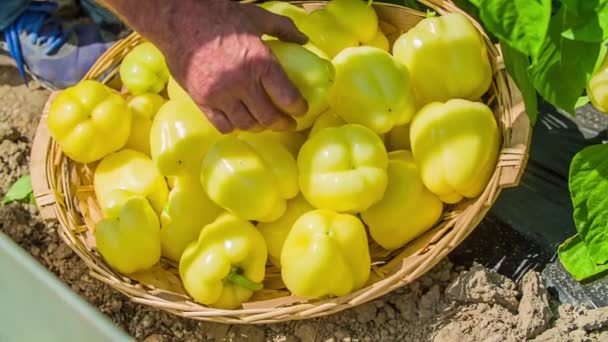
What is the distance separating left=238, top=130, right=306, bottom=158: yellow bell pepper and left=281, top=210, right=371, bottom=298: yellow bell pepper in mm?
164

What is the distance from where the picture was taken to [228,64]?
4.41ft

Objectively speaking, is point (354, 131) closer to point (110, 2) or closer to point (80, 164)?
point (110, 2)

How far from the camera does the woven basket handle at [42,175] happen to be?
1668 mm

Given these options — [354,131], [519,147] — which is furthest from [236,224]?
[519,147]

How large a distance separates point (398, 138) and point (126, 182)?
1.72ft

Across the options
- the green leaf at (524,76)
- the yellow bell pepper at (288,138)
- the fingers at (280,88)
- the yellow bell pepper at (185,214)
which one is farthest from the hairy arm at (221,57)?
the green leaf at (524,76)

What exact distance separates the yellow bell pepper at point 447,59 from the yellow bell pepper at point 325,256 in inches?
12.0

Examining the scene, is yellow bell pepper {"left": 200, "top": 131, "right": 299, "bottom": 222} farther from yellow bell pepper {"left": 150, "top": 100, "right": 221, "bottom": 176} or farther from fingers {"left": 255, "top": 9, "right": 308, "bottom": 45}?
fingers {"left": 255, "top": 9, "right": 308, "bottom": 45}

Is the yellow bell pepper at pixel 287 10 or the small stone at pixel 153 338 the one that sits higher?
the yellow bell pepper at pixel 287 10

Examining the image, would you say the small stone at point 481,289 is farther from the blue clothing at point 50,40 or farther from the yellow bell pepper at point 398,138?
the blue clothing at point 50,40

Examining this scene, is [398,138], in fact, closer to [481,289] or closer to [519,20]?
[481,289]

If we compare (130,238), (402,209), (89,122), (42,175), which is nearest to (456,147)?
(402,209)

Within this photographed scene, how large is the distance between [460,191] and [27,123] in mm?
1148

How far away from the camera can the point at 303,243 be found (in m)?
1.45
